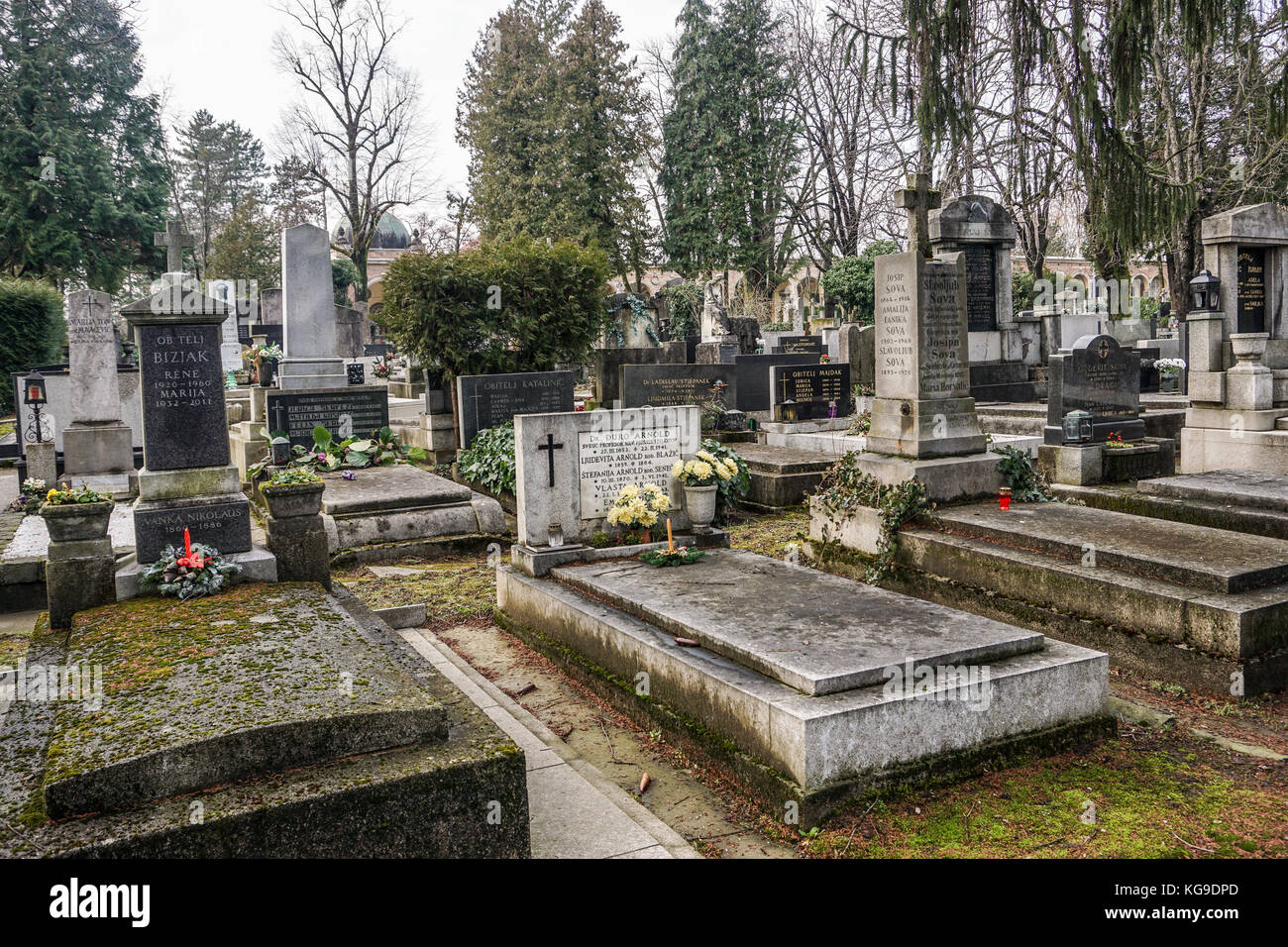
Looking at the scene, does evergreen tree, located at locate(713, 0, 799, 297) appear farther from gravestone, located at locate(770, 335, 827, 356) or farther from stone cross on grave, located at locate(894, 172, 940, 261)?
stone cross on grave, located at locate(894, 172, 940, 261)

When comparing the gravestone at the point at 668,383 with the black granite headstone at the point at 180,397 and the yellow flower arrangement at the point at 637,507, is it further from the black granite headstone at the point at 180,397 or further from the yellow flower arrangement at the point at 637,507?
the black granite headstone at the point at 180,397

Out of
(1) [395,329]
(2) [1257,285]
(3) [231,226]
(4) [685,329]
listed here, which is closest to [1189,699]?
(2) [1257,285]

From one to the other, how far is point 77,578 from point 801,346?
17065 mm

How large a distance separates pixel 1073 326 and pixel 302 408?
54.0 feet

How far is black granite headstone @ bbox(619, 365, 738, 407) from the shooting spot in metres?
13.6

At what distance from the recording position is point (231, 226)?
40.2 metres

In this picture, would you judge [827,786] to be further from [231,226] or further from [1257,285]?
[231,226]

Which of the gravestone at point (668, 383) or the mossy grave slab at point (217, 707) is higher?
the gravestone at point (668, 383)

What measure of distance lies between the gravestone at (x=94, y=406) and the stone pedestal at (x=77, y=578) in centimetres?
659

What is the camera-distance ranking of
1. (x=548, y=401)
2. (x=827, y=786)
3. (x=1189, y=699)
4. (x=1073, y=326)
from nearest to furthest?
1. (x=827, y=786)
2. (x=1189, y=699)
3. (x=548, y=401)
4. (x=1073, y=326)

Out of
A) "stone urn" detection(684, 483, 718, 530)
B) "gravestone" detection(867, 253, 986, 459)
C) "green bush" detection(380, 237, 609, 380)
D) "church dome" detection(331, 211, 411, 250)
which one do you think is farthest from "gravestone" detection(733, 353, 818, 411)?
"church dome" detection(331, 211, 411, 250)

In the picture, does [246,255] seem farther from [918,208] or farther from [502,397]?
[918,208]

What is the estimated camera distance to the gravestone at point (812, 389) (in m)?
14.2

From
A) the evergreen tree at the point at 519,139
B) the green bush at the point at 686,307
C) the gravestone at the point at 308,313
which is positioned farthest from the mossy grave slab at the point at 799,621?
the evergreen tree at the point at 519,139
